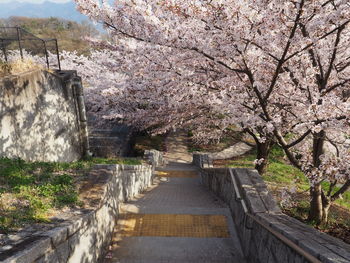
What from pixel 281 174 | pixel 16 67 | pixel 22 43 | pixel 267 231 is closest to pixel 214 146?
pixel 281 174

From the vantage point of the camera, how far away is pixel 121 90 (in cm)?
1247

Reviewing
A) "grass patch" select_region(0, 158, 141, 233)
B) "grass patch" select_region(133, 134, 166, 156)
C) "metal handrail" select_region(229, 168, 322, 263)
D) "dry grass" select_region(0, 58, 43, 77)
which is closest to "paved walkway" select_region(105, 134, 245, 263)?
"metal handrail" select_region(229, 168, 322, 263)

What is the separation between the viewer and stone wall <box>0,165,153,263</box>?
2.90 meters

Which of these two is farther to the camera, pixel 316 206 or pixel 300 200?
pixel 300 200

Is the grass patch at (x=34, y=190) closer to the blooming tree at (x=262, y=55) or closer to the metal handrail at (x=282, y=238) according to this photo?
the metal handrail at (x=282, y=238)

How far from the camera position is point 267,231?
13.3 feet

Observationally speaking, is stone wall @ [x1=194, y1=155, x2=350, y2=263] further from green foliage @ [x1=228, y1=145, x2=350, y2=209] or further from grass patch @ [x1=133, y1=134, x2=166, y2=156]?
grass patch @ [x1=133, y1=134, x2=166, y2=156]

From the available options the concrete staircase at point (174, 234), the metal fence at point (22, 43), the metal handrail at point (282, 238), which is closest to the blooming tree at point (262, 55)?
the metal handrail at point (282, 238)

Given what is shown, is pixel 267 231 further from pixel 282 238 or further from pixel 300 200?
pixel 300 200

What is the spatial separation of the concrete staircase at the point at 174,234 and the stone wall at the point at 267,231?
1.03 ft

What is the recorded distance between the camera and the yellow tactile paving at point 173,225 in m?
5.48

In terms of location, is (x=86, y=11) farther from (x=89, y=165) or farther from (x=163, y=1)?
(x=89, y=165)

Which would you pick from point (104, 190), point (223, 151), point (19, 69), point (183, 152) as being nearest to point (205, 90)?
point (104, 190)

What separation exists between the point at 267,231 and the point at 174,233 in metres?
2.07
